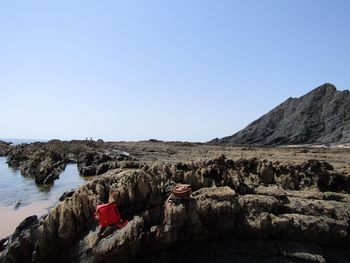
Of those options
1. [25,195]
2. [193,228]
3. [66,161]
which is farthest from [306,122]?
[193,228]

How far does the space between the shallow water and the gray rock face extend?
44896 millimetres

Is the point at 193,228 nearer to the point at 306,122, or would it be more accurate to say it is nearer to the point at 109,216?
the point at 109,216

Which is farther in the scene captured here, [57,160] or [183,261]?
[57,160]

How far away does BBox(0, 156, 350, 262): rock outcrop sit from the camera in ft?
36.6

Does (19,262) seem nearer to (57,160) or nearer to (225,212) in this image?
(225,212)

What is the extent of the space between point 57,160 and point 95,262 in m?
39.0

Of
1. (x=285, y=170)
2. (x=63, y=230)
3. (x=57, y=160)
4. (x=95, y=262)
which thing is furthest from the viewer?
(x=57, y=160)

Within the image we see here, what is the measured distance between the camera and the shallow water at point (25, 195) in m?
21.7

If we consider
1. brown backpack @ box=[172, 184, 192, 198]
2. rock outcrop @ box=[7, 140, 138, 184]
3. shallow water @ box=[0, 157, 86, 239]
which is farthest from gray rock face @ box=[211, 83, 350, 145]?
brown backpack @ box=[172, 184, 192, 198]

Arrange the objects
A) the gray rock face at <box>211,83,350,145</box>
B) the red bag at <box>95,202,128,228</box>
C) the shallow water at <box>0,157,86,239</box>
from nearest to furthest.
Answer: the red bag at <box>95,202,128,228</box> → the shallow water at <box>0,157,86,239</box> → the gray rock face at <box>211,83,350,145</box>

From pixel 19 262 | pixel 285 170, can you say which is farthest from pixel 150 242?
pixel 285 170

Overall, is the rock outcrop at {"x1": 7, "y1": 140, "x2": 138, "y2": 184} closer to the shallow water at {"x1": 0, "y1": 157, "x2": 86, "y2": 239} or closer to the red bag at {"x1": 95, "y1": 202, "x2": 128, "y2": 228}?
the shallow water at {"x1": 0, "y1": 157, "x2": 86, "y2": 239}

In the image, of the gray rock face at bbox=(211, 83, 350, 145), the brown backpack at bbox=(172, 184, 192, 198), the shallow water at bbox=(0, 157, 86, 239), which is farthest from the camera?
the gray rock face at bbox=(211, 83, 350, 145)

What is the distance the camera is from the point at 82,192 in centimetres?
1262
